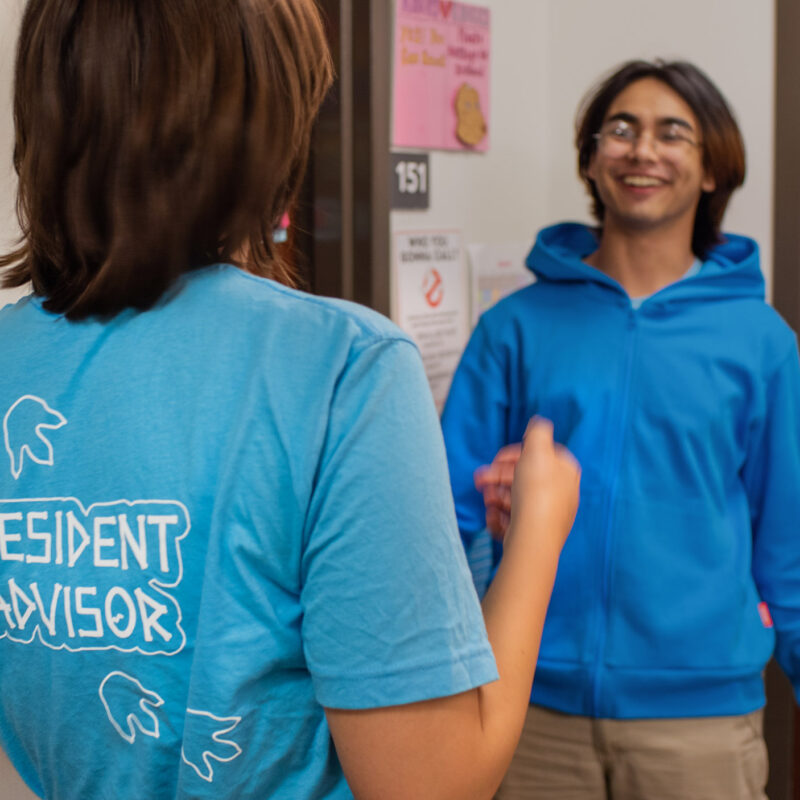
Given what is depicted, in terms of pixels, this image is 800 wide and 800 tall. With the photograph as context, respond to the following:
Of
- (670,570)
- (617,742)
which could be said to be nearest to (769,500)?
(670,570)

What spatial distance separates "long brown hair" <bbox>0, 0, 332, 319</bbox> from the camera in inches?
23.5

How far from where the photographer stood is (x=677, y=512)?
1.55 m

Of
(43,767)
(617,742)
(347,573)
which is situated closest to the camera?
(347,573)

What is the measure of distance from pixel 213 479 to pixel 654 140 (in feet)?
4.32

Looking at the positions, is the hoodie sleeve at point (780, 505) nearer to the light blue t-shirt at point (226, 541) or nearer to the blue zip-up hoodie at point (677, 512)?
the blue zip-up hoodie at point (677, 512)

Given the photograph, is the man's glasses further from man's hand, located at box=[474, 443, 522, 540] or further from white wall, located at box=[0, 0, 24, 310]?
white wall, located at box=[0, 0, 24, 310]

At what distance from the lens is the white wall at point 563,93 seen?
2.04 m

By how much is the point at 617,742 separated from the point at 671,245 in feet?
2.75

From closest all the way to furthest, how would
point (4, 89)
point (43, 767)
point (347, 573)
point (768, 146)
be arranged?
1. point (347, 573)
2. point (43, 767)
3. point (4, 89)
4. point (768, 146)

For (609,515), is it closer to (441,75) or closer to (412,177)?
(412,177)

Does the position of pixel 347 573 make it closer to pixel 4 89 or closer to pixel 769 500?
pixel 4 89

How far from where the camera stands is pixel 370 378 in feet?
1.94

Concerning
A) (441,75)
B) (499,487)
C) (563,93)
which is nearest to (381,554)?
(499,487)

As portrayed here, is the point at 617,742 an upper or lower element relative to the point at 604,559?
lower
